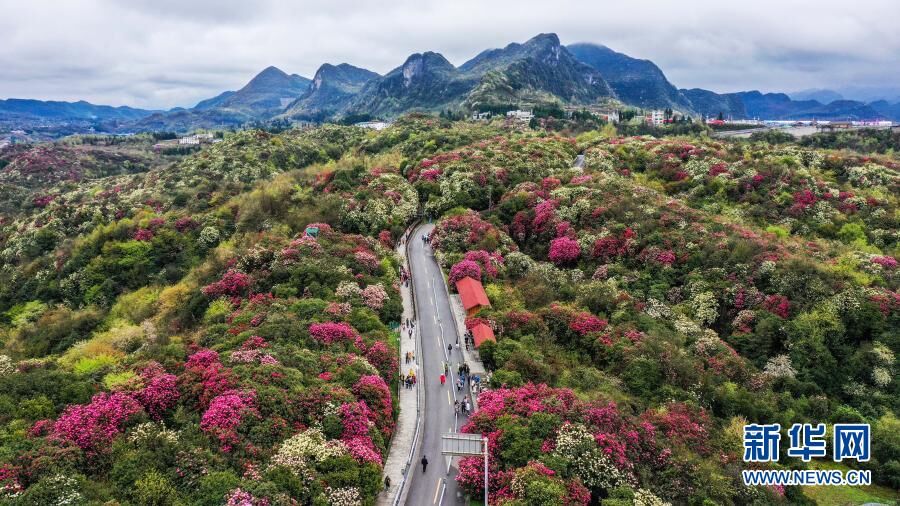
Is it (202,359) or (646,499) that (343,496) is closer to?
(202,359)

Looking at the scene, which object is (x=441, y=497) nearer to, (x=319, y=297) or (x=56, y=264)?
(x=319, y=297)

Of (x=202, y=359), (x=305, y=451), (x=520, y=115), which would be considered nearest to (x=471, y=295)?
(x=202, y=359)

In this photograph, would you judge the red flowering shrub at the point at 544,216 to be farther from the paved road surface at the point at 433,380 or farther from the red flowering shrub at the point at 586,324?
the red flowering shrub at the point at 586,324

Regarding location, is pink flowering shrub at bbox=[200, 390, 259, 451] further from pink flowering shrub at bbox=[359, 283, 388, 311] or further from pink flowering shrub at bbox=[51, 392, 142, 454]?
pink flowering shrub at bbox=[359, 283, 388, 311]

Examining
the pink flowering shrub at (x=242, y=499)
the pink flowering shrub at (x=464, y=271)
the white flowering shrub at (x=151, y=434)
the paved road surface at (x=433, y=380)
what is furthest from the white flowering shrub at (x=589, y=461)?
the pink flowering shrub at (x=464, y=271)

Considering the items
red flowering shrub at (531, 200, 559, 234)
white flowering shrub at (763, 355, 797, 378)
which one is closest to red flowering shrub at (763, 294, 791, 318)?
white flowering shrub at (763, 355, 797, 378)

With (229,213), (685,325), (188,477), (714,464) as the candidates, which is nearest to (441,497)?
(188,477)
